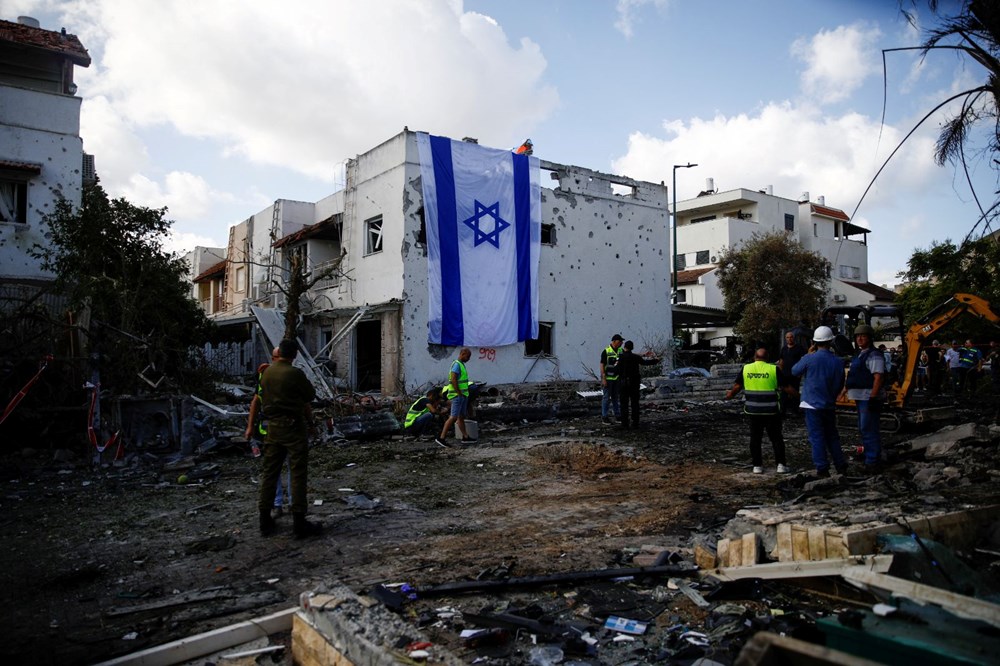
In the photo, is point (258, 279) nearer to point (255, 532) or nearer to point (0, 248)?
point (0, 248)

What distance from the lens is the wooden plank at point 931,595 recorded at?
2.53 m

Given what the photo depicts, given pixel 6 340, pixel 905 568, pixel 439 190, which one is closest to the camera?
pixel 905 568

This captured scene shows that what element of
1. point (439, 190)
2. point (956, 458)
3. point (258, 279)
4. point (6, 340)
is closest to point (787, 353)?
point (956, 458)

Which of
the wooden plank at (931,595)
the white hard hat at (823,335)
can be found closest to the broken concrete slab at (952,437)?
the white hard hat at (823,335)

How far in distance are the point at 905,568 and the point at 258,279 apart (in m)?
26.0

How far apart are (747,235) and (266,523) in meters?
38.7

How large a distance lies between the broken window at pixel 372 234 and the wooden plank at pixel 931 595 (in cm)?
1781

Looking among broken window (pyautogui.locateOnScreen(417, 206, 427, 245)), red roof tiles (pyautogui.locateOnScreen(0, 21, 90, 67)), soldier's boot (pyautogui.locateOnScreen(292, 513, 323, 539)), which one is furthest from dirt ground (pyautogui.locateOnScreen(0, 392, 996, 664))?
red roof tiles (pyautogui.locateOnScreen(0, 21, 90, 67))

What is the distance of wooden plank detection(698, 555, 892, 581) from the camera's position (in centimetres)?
368

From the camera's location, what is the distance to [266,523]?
6.05 m

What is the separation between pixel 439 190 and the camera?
18.8 metres

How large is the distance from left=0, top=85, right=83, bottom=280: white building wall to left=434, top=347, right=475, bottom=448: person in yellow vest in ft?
37.7

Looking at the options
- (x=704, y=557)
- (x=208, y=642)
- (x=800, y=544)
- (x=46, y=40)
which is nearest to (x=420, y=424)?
(x=704, y=557)

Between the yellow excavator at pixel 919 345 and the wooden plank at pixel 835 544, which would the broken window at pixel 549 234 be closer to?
the yellow excavator at pixel 919 345
